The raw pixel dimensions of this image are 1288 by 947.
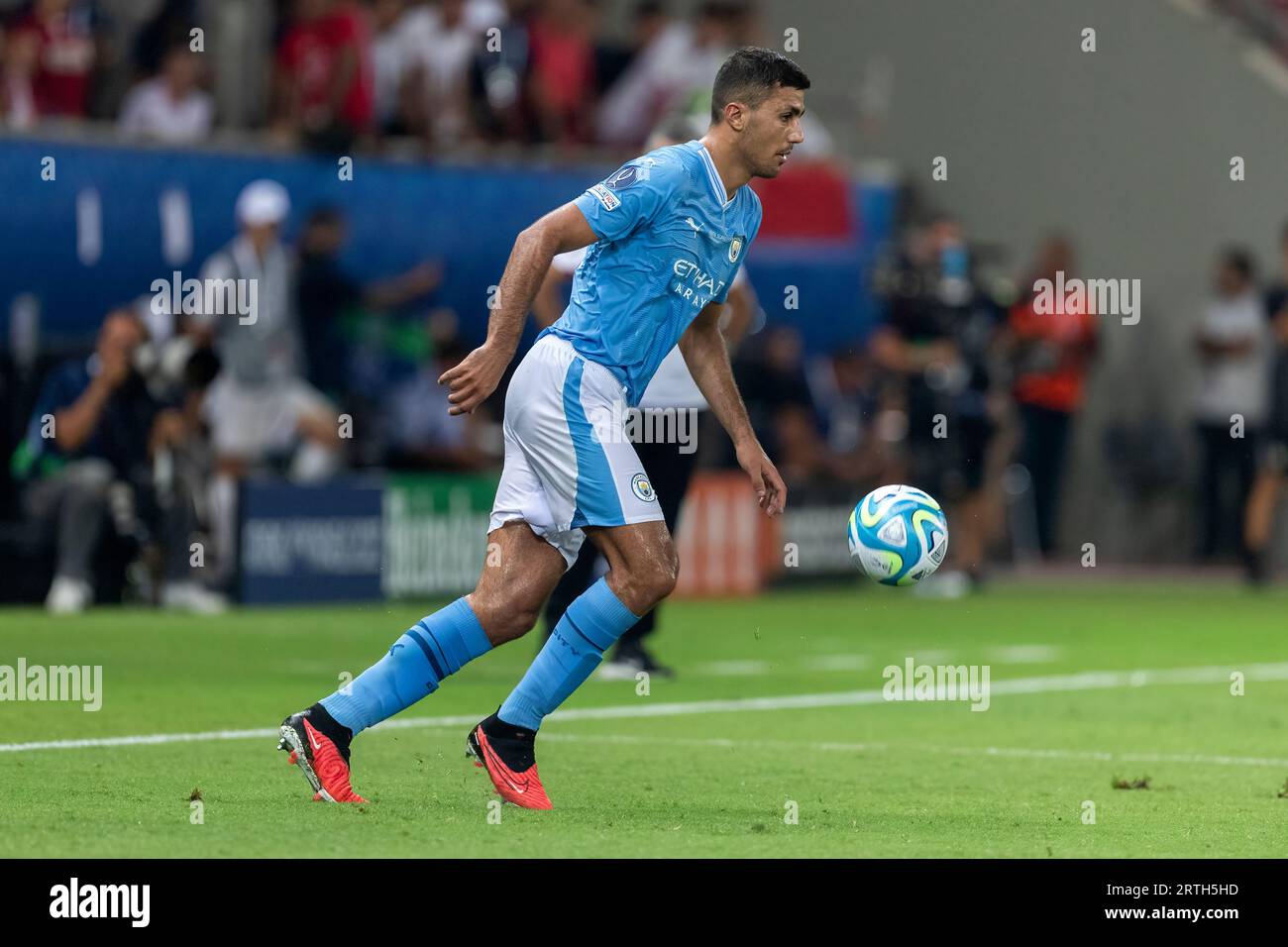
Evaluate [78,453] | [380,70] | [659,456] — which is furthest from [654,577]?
[380,70]

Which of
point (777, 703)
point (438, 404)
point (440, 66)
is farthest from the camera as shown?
point (440, 66)

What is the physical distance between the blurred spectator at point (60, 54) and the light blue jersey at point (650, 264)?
10959 millimetres

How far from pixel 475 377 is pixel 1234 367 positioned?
52.9ft

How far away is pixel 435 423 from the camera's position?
62.6 ft

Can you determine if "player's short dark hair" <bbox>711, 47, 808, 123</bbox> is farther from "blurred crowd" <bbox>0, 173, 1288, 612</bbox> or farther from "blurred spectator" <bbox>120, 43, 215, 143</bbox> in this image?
"blurred spectator" <bbox>120, 43, 215, 143</bbox>

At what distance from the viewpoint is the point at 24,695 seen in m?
11.0

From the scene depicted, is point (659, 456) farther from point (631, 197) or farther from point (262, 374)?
point (262, 374)

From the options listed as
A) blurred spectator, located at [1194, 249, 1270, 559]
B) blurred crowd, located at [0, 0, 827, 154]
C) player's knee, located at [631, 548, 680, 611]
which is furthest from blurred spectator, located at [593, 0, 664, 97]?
player's knee, located at [631, 548, 680, 611]

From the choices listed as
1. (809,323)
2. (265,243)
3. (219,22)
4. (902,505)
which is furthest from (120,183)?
(902,505)

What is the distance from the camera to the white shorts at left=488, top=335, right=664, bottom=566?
310 inches

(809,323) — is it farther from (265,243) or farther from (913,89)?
(265,243)

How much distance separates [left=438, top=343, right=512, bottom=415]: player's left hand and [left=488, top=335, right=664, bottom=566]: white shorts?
0.41 meters

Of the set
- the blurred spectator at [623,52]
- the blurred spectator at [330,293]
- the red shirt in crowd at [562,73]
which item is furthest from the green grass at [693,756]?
the blurred spectator at [623,52]

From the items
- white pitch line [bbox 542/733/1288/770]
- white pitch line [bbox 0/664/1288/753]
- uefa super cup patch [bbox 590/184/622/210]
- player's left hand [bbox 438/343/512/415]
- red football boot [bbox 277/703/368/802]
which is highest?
uefa super cup patch [bbox 590/184/622/210]
